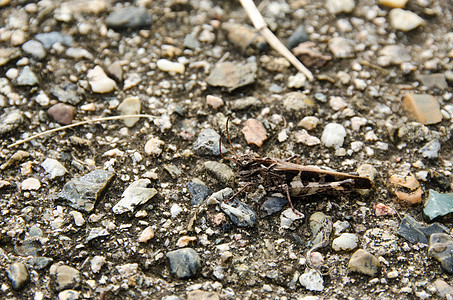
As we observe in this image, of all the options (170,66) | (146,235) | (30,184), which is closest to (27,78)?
(30,184)

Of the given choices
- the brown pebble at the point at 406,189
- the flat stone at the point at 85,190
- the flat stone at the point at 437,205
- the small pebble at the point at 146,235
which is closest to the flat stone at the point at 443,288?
the flat stone at the point at 437,205

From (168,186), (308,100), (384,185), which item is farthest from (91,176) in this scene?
(384,185)

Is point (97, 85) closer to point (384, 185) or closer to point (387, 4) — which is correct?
point (384, 185)

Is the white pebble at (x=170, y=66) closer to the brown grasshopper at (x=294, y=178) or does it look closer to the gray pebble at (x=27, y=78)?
the gray pebble at (x=27, y=78)

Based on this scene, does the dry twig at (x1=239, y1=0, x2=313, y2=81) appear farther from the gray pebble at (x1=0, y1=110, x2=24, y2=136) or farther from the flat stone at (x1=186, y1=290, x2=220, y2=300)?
the gray pebble at (x1=0, y1=110, x2=24, y2=136)

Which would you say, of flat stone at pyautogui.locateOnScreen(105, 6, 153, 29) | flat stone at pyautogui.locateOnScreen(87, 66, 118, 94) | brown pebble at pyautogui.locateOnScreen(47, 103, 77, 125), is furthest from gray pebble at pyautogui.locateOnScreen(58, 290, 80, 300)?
flat stone at pyautogui.locateOnScreen(105, 6, 153, 29)

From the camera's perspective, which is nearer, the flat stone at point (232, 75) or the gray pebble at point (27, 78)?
the gray pebble at point (27, 78)

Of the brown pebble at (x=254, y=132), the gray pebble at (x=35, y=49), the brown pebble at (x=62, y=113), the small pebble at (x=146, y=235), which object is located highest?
the gray pebble at (x=35, y=49)

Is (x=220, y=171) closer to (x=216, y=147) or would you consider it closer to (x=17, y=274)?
(x=216, y=147)
